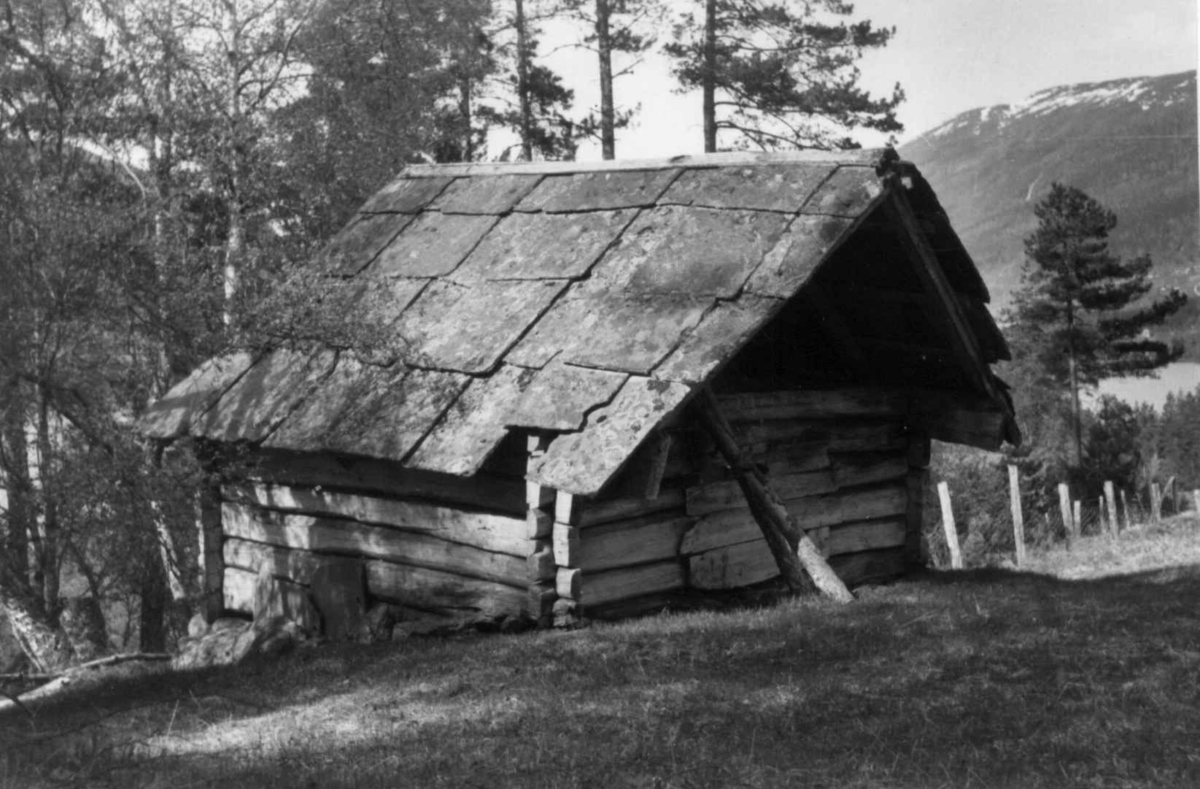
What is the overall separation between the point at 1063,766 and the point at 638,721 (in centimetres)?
202

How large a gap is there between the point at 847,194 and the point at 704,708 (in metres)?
4.43

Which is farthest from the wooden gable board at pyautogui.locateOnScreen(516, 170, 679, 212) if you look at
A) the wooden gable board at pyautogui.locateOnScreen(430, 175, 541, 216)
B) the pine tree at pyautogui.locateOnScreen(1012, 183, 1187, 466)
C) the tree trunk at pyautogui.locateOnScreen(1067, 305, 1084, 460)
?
the pine tree at pyautogui.locateOnScreen(1012, 183, 1187, 466)

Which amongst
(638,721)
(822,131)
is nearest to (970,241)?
(822,131)

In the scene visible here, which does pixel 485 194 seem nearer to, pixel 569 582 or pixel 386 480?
pixel 386 480

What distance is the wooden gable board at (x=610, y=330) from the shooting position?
30.7 feet

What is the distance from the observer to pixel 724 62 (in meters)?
25.5

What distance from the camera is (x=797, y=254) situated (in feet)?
31.8

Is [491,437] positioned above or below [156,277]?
below

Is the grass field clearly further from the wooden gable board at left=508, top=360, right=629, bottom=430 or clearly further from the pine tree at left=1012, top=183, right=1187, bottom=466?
the pine tree at left=1012, top=183, right=1187, bottom=466

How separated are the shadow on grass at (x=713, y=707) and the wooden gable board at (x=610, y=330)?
1828mm

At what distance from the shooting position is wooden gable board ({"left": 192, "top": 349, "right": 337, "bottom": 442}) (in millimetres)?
11378

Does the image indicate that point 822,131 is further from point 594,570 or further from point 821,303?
point 594,570

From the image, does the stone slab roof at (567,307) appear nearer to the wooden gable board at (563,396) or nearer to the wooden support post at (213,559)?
the wooden gable board at (563,396)

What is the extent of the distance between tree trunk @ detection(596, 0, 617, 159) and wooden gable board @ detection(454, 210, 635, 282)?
14.0 meters
